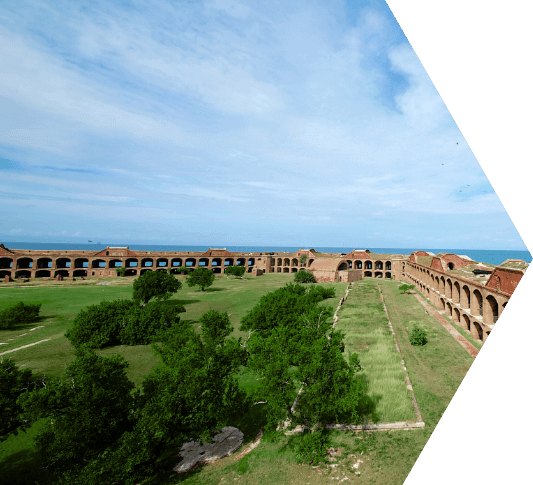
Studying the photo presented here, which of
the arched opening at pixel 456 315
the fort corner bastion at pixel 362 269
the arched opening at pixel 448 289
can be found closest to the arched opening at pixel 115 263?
the fort corner bastion at pixel 362 269

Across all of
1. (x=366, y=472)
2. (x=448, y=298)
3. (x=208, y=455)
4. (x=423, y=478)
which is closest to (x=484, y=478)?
(x=423, y=478)

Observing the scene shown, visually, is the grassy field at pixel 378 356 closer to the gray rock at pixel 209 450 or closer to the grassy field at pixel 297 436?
the grassy field at pixel 297 436

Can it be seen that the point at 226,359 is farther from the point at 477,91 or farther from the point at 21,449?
the point at 477,91

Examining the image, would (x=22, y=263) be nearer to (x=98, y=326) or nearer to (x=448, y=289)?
(x=98, y=326)

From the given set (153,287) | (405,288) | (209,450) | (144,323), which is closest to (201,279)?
(153,287)

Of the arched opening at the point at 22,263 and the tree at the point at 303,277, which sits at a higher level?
the arched opening at the point at 22,263

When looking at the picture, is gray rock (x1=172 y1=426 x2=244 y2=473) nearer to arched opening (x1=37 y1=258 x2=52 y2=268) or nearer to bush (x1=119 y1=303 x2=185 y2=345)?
bush (x1=119 y1=303 x2=185 y2=345)
